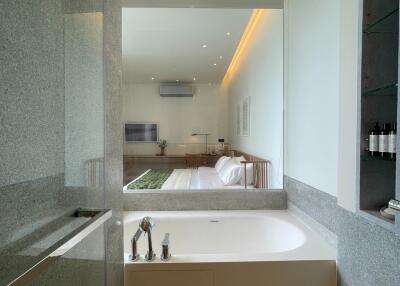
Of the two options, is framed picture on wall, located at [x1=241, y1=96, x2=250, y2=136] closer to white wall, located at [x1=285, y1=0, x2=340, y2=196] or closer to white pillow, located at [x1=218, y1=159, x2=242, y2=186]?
white pillow, located at [x1=218, y1=159, x2=242, y2=186]

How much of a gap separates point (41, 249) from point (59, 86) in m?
0.44

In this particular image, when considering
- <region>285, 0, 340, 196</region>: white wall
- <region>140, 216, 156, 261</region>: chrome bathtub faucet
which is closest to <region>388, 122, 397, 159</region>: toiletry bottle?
<region>285, 0, 340, 196</region>: white wall

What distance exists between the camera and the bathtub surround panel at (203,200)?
2283 millimetres

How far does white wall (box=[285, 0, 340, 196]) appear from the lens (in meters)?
1.48

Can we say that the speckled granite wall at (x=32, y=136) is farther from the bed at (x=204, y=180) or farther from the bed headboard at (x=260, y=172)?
the bed headboard at (x=260, y=172)

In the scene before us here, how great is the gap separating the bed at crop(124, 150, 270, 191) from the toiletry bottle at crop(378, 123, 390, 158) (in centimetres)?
157

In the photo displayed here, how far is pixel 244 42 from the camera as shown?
3.66 m

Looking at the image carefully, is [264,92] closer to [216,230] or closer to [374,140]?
[216,230]

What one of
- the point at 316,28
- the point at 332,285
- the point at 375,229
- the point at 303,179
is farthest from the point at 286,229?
the point at 316,28

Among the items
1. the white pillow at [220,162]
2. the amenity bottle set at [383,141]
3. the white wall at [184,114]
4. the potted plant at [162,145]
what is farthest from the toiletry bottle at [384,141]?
the potted plant at [162,145]

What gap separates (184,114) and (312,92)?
2160mm

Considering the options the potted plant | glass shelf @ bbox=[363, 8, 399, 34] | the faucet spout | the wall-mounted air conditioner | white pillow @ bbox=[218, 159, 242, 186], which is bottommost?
the faucet spout

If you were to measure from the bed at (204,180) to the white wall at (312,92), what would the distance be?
382 millimetres

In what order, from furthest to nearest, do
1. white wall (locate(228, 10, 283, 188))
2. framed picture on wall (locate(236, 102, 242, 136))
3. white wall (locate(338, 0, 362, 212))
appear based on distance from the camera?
framed picture on wall (locate(236, 102, 242, 136))
white wall (locate(228, 10, 283, 188))
white wall (locate(338, 0, 362, 212))
